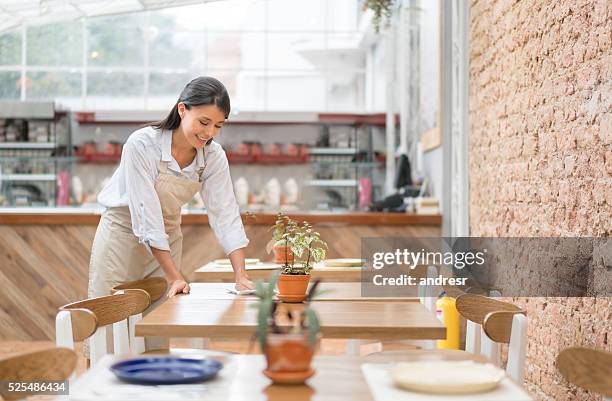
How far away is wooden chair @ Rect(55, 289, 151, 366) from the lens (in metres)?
2.61

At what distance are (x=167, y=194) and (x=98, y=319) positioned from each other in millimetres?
1020

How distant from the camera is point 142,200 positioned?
144 inches

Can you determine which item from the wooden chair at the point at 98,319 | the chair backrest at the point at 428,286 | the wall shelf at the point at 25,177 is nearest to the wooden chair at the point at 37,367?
the wooden chair at the point at 98,319

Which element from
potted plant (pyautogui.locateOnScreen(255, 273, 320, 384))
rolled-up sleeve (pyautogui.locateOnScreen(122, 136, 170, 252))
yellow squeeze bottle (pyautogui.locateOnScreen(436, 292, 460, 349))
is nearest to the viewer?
potted plant (pyautogui.locateOnScreen(255, 273, 320, 384))

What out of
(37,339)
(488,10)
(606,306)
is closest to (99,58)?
(37,339)

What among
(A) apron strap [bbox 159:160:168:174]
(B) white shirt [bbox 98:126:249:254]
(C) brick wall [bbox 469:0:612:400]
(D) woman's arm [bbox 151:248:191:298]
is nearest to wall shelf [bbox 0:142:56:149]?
(C) brick wall [bbox 469:0:612:400]

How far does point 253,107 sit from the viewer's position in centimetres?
1412

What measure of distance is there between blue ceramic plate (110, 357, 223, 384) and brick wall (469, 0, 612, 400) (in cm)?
189

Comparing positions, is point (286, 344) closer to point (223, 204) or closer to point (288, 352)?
point (288, 352)

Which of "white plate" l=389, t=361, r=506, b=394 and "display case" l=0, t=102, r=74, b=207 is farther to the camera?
"display case" l=0, t=102, r=74, b=207

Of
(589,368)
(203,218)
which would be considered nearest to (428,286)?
(589,368)

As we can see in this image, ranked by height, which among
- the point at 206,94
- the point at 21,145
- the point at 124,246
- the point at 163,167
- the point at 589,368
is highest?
the point at 21,145

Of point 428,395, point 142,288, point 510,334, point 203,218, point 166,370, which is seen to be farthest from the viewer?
point 203,218

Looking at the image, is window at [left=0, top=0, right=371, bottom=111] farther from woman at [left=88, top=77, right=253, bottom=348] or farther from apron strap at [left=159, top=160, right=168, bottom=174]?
apron strap at [left=159, top=160, right=168, bottom=174]
